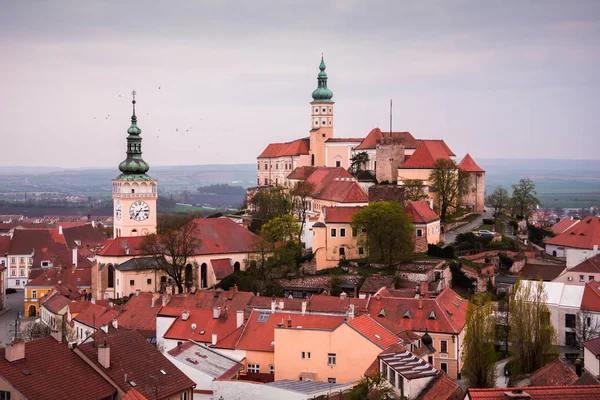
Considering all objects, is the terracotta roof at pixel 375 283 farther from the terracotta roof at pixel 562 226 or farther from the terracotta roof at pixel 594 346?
the terracotta roof at pixel 562 226

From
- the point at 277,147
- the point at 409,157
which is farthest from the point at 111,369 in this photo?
the point at 277,147

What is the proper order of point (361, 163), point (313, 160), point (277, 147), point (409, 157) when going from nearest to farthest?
1. point (409, 157)
2. point (361, 163)
3. point (313, 160)
4. point (277, 147)

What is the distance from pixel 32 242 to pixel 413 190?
42.1 metres

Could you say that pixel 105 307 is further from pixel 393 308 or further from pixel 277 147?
pixel 277 147

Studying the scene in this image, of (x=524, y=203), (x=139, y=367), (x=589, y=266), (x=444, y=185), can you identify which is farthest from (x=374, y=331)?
(x=524, y=203)

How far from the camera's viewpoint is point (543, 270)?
63.3m

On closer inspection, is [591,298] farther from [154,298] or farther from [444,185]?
[444,185]

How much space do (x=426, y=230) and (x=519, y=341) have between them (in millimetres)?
24712

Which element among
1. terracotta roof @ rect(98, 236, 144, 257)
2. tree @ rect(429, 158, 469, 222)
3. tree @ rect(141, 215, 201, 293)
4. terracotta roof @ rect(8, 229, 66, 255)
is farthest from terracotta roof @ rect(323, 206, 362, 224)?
terracotta roof @ rect(8, 229, 66, 255)

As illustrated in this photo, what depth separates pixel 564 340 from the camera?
47.6m

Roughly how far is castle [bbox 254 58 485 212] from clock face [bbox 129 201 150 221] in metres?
16.6

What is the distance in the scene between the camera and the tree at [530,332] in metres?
37.3

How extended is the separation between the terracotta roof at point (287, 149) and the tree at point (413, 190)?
1093 inches

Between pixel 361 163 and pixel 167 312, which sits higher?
pixel 361 163
